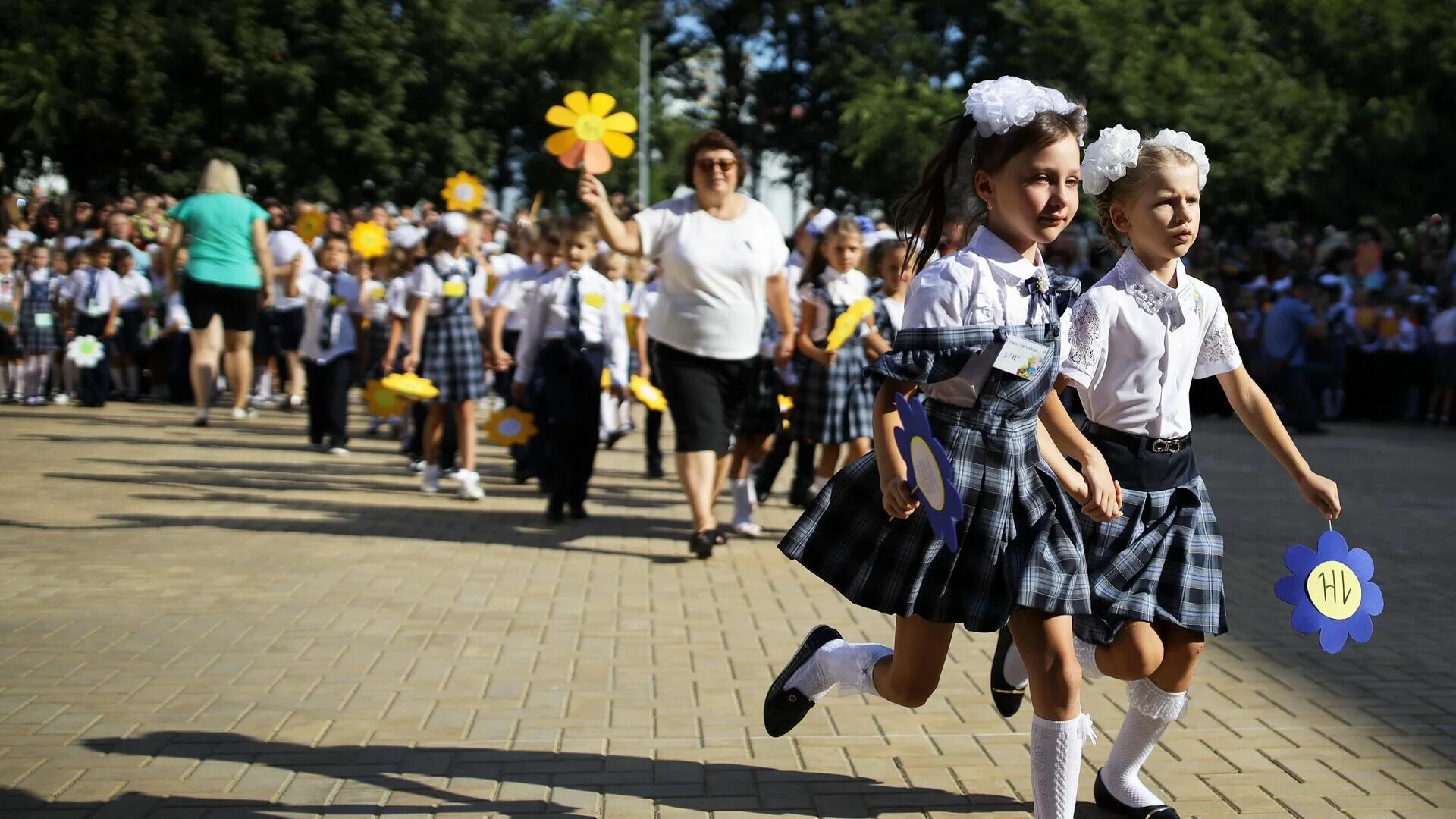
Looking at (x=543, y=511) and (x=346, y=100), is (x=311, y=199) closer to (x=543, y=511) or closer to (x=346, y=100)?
(x=346, y=100)

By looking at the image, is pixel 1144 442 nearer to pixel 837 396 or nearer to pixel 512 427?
pixel 837 396

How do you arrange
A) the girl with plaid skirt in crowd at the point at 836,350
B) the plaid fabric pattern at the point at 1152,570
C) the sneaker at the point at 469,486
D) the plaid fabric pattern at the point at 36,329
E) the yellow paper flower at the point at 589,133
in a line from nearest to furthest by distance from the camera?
the plaid fabric pattern at the point at 1152,570 < the yellow paper flower at the point at 589,133 < the girl with plaid skirt in crowd at the point at 836,350 < the sneaker at the point at 469,486 < the plaid fabric pattern at the point at 36,329

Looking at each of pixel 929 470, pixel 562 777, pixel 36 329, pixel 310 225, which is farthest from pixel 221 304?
pixel 929 470

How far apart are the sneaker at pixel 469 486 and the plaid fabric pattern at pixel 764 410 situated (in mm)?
1968

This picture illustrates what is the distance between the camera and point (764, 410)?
9.66 meters

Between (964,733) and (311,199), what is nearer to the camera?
(964,733)

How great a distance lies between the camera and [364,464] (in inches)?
488

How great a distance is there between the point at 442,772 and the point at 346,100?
99.0 feet

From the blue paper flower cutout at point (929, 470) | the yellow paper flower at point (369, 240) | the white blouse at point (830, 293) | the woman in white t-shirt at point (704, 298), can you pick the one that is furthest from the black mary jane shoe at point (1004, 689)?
the yellow paper flower at point (369, 240)

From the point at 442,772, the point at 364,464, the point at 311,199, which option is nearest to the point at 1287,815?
the point at 442,772

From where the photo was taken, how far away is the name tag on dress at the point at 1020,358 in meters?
3.56

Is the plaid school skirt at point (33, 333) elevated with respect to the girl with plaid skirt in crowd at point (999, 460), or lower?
lower

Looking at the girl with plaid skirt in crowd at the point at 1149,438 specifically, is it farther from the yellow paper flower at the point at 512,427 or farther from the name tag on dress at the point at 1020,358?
the yellow paper flower at the point at 512,427

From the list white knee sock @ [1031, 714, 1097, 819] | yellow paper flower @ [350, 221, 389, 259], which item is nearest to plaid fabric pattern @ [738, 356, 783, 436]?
yellow paper flower @ [350, 221, 389, 259]
